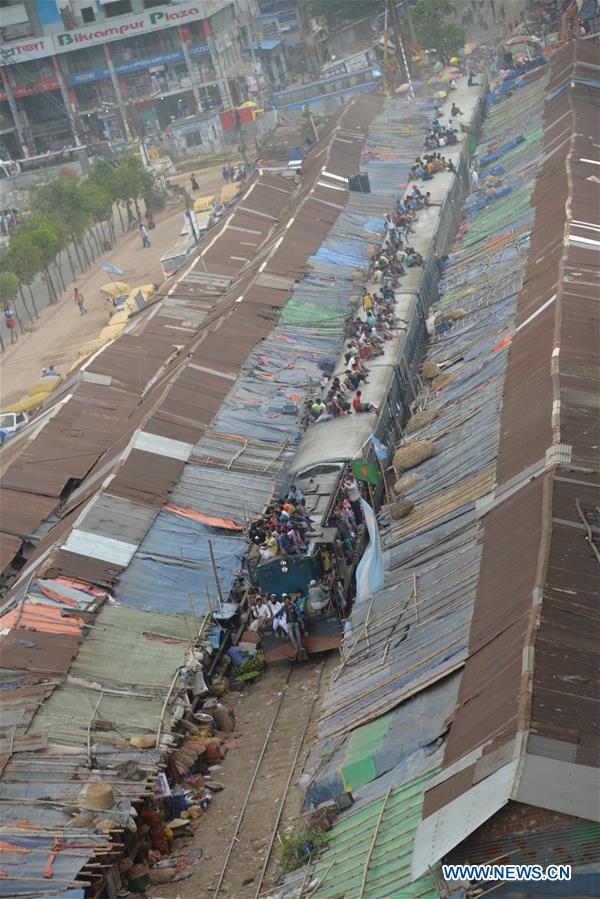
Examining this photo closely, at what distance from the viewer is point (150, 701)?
2266 centimetres

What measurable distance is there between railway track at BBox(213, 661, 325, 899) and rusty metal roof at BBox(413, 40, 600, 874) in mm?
Result: 5028

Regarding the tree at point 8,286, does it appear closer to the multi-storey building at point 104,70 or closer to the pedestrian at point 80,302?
the pedestrian at point 80,302

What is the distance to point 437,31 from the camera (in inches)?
3231

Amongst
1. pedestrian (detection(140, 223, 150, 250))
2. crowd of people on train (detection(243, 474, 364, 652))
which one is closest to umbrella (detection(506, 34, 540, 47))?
pedestrian (detection(140, 223, 150, 250))

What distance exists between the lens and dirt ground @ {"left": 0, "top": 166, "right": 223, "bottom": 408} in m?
51.0

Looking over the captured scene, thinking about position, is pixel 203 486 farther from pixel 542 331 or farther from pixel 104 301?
pixel 104 301

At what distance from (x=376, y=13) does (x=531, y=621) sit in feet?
287

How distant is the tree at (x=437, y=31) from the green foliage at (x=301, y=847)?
236 ft

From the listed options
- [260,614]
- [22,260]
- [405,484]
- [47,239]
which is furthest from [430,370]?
[47,239]

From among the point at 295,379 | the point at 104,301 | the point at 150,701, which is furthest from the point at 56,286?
the point at 150,701

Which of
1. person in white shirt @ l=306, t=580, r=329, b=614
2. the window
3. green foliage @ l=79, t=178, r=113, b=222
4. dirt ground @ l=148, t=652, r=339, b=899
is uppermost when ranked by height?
the window

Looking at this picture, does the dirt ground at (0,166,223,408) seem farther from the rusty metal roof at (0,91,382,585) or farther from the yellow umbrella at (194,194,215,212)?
the rusty metal roof at (0,91,382,585)

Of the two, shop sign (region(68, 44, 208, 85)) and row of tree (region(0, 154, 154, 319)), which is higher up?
shop sign (region(68, 44, 208, 85))

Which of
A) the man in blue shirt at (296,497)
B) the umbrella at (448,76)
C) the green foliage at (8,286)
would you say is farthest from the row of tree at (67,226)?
the man in blue shirt at (296,497)
